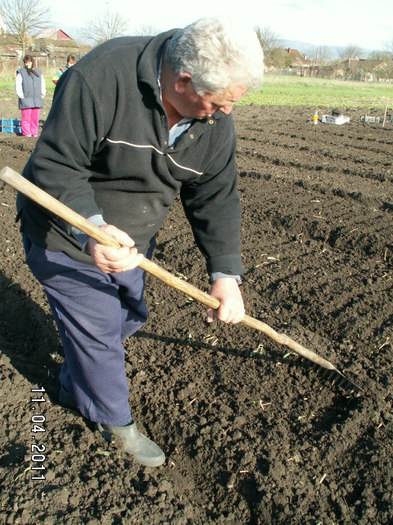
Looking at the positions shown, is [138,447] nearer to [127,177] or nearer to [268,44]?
[127,177]

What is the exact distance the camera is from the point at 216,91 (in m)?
1.95

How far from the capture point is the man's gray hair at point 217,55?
185 cm

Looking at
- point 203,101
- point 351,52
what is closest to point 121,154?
point 203,101

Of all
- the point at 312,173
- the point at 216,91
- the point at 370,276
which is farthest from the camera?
the point at 312,173

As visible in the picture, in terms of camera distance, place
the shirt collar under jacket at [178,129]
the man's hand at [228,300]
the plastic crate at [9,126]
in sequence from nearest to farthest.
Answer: the shirt collar under jacket at [178,129] < the man's hand at [228,300] < the plastic crate at [9,126]

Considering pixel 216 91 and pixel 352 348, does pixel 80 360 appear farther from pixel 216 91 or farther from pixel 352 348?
pixel 352 348

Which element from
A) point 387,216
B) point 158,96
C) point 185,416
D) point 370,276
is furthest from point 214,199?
point 387,216

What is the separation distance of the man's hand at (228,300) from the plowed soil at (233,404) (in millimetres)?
674

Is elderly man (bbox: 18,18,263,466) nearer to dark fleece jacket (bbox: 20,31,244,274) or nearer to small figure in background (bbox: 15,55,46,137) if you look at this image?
dark fleece jacket (bbox: 20,31,244,274)

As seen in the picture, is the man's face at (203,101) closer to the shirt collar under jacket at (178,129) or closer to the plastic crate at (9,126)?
the shirt collar under jacket at (178,129)

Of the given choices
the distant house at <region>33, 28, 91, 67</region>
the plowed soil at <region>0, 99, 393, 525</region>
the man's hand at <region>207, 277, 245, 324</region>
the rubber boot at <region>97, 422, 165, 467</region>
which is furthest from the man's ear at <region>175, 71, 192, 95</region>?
the distant house at <region>33, 28, 91, 67</region>

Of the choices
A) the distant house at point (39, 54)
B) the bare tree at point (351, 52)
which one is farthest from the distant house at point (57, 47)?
the bare tree at point (351, 52)

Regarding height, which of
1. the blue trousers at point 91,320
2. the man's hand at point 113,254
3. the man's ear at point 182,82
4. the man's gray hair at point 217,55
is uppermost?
the man's gray hair at point 217,55

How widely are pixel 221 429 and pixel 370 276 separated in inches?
91.2
